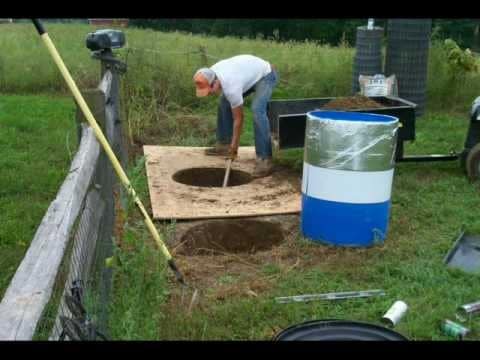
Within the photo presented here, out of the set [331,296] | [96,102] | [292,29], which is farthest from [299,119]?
[292,29]

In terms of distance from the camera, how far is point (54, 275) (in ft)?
6.90

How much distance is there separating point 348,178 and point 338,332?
178cm

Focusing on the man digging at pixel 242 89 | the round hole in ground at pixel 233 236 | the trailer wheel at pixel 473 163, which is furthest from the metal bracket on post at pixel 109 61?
the trailer wheel at pixel 473 163

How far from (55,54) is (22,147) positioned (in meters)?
4.68

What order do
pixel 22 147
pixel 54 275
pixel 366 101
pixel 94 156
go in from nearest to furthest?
pixel 54 275 → pixel 94 156 → pixel 366 101 → pixel 22 147

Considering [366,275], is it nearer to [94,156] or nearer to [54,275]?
[94,156]

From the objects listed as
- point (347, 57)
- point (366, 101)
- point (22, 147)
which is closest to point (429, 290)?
point (366, 101)

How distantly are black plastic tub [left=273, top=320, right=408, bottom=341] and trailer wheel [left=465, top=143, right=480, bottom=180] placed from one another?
154 inches

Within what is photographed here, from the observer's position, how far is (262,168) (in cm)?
678

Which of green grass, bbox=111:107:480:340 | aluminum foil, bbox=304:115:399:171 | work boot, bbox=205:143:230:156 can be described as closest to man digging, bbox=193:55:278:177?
work boot, bbox=205:143:230:156

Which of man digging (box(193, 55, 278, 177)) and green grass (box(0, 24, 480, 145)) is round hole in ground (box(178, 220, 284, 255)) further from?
green grass (box(0, 24, 480, 145))

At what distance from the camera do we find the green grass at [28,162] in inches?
195

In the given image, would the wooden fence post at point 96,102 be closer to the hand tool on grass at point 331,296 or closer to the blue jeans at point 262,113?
the hand tool on grass at point 331,296
